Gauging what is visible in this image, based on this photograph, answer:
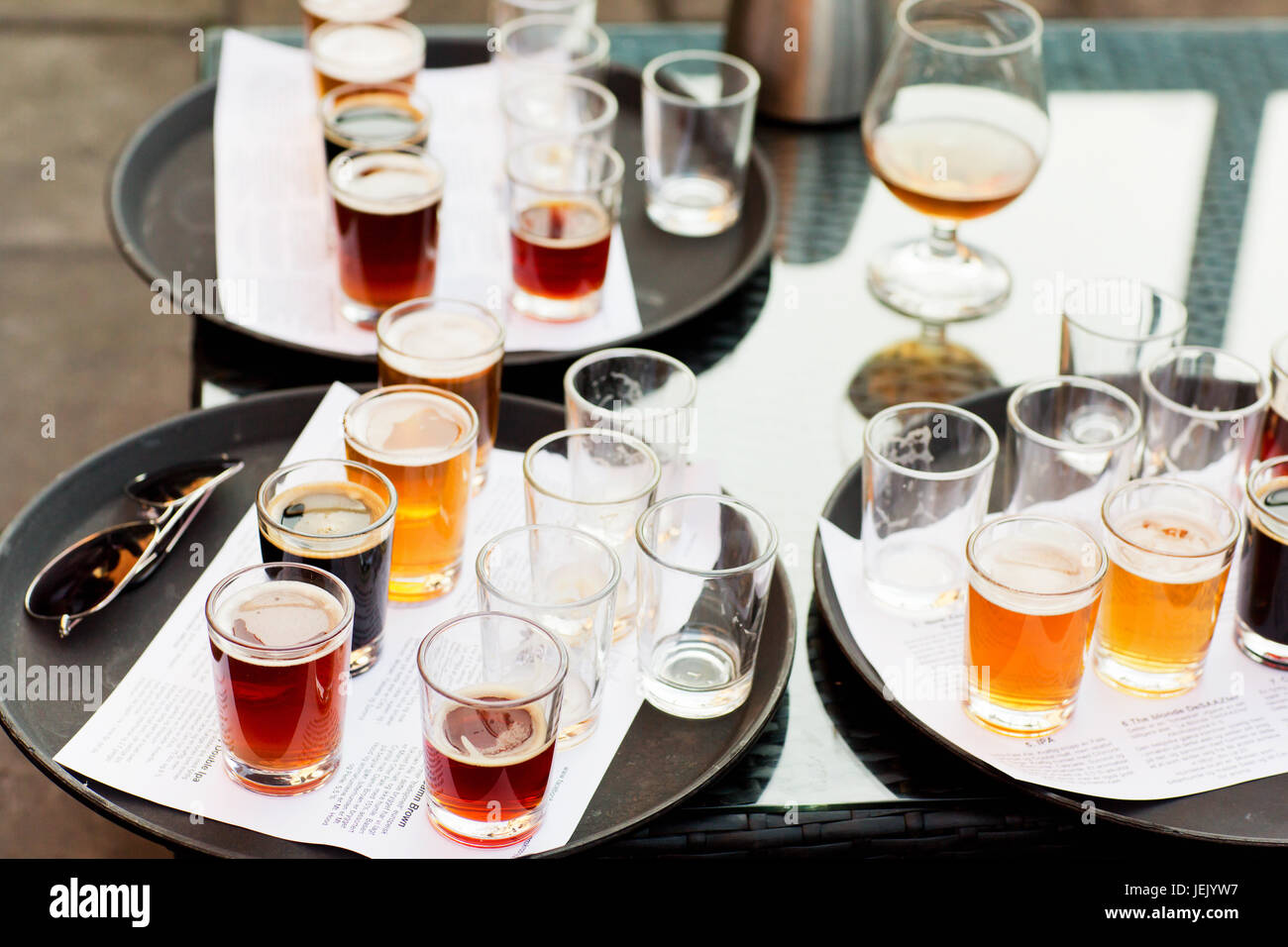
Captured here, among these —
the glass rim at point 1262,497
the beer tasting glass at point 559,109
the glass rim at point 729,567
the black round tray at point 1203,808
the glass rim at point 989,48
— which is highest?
the glass rim at point 989,48

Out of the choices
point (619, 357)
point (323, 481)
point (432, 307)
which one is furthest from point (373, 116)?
point (323, 481)

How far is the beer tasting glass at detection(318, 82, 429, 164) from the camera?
140 centimetres

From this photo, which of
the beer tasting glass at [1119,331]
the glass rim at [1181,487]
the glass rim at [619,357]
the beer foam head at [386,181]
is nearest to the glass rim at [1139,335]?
the beer tasting glass at [1119,331]

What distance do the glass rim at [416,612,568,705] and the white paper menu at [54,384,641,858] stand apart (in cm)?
7

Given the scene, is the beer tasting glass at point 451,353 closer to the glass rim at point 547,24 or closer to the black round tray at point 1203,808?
the black round tray at point 1203,808

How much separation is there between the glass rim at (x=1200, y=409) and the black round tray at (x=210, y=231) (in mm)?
376

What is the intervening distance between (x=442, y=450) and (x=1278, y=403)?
0.61 metres

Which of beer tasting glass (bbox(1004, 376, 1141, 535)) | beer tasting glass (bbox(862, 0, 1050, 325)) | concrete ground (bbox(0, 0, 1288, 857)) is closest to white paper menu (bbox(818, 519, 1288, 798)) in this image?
beer tasting glass (bbox(1004, 376, 1141, 535))

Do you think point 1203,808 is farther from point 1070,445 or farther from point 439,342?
point 439,342

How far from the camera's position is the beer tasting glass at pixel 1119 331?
3.95ft

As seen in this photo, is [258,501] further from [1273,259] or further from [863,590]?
[1273,259]

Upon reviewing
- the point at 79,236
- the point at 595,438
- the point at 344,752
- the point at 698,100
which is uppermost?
the point at 698,100

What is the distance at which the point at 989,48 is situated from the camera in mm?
1399
